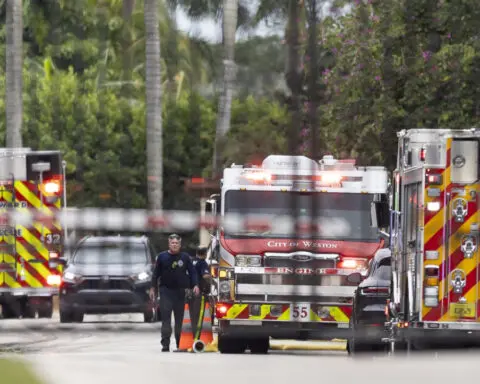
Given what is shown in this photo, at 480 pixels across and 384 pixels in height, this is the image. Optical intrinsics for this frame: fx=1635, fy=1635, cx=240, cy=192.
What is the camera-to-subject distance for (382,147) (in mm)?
14148

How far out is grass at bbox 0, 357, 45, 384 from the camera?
568cm

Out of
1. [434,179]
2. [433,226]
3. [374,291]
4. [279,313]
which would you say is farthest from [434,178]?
[279,313]

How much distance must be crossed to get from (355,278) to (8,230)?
6294 mm

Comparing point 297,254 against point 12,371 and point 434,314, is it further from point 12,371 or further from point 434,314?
point 434,314

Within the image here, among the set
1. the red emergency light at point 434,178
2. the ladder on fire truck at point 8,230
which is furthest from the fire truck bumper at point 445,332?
the ladder on fire truck at point 8,230

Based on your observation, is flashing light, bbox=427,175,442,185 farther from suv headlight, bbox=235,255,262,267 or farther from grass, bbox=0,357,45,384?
grass, bbox=0,357,45,384

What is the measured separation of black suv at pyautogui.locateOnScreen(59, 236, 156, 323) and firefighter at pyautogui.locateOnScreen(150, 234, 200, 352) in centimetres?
14

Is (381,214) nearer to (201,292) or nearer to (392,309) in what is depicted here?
(392,309)

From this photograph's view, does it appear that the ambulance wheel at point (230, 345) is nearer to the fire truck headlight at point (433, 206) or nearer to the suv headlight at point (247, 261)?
the suv headlight at point (247, 261)

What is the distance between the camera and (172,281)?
15062 millimetres

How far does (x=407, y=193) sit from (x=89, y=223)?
249 inches

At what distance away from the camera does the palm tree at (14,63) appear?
23.5 ft

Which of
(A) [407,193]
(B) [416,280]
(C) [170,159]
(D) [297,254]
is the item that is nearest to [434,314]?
(B) [416,280]

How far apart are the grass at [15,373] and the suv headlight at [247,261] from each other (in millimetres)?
8728
